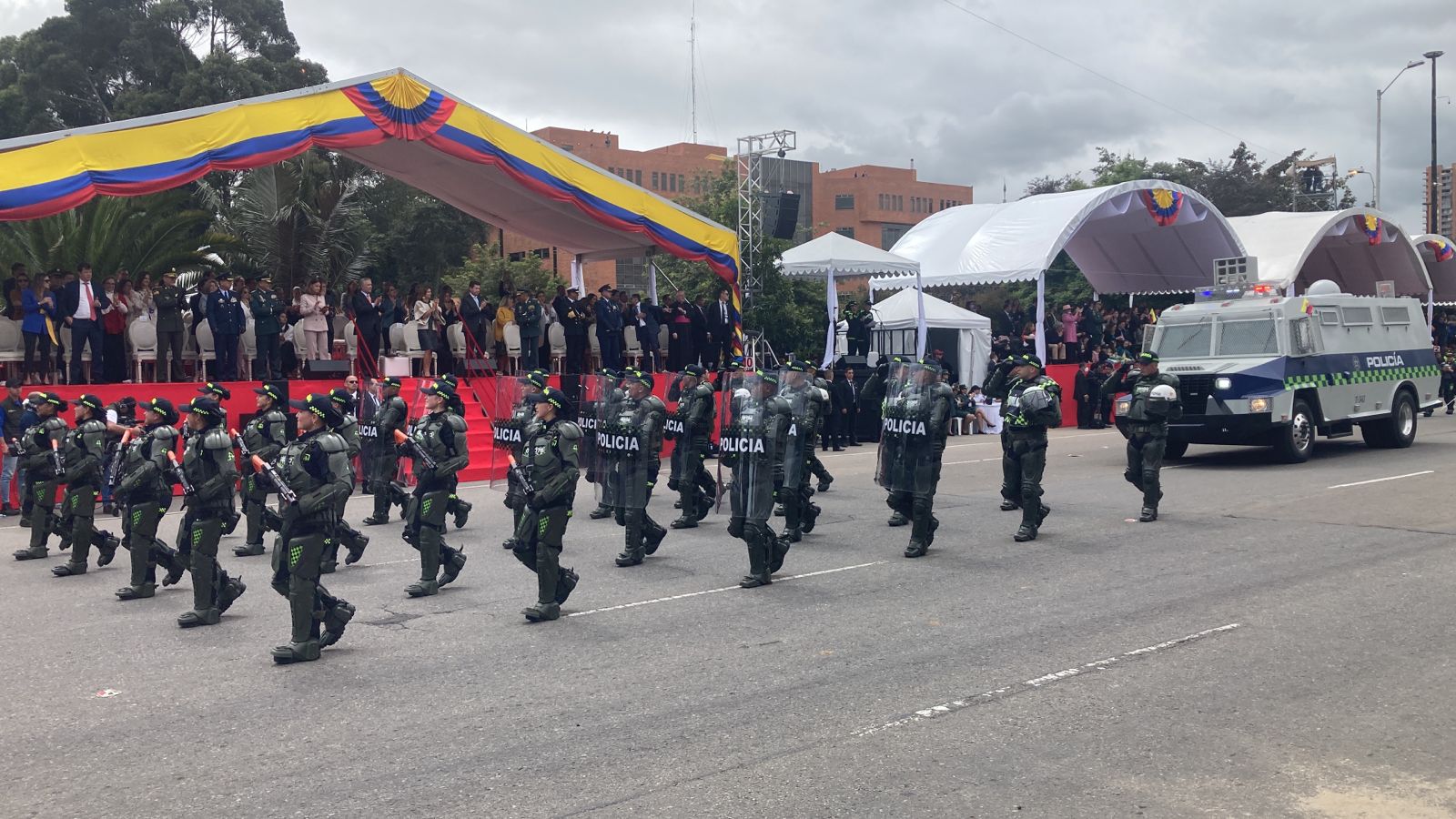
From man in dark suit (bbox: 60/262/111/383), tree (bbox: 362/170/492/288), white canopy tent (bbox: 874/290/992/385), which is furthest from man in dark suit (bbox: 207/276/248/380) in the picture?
tree (bbox: 362/170/492/288)

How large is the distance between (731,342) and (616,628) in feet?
56.6

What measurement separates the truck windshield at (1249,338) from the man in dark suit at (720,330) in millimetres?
10137

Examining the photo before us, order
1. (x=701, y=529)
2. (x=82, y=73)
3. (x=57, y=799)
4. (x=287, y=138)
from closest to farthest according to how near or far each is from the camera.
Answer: (x=57, y=799)
(x=701, y=529)
(x=287, y=138)
(x=82, y=73)

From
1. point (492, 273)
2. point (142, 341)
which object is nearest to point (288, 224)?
point (142, 341)

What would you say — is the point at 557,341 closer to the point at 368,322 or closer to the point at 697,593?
the point at 368,322

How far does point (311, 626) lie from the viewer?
319 inches

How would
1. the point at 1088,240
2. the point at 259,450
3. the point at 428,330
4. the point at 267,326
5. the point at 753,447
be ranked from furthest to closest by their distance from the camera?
the point at 1088,240 < the point at 428,330 < the point at 267,326 < the point at 259,450 < the point at 753,447

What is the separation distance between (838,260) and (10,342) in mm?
16437

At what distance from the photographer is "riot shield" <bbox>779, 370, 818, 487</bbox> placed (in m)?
11.4

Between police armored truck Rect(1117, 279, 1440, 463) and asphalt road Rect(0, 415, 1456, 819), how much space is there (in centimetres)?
616

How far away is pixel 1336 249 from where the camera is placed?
4150cm

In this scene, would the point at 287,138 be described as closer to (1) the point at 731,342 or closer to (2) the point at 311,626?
(1) the point at 731,342

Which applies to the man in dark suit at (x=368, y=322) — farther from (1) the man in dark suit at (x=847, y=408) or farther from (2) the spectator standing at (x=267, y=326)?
(1) the man in dark suit at (x=847, y=408)

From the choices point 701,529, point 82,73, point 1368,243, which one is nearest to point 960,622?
point 701,529
